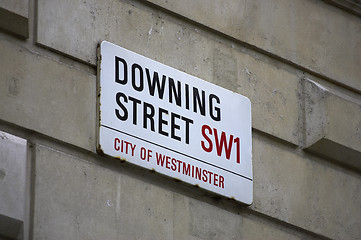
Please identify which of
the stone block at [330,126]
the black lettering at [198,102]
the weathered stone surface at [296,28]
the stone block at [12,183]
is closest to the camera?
the stone block at [12,183]

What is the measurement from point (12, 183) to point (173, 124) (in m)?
1.31

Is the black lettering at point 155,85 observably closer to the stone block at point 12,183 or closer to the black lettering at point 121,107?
the black lettering at point 121,107

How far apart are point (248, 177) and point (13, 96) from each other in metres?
1.84

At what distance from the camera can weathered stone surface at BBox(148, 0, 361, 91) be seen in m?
10.9

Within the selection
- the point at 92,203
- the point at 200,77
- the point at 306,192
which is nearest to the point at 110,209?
the point at 92,203

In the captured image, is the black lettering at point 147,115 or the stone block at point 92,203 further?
the black lettering at point 147,115

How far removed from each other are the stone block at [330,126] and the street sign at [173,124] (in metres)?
0.62

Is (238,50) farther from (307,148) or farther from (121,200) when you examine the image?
(121,200)

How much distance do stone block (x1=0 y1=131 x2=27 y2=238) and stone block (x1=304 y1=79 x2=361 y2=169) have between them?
2.39m

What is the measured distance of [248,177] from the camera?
34.7ft

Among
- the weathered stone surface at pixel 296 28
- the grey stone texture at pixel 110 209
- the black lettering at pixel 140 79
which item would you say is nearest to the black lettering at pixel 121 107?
the black lettering at pixel 140 79

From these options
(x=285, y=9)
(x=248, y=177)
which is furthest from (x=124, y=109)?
(x=285, y=9)

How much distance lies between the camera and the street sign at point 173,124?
394 inches

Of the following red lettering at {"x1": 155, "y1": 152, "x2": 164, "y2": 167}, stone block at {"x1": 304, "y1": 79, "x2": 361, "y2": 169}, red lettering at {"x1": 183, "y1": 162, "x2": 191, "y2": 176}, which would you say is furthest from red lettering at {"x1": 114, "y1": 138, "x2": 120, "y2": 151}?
stone block at {"x1": 304, "y1": 79, "x2": 361, "y2": 169}
